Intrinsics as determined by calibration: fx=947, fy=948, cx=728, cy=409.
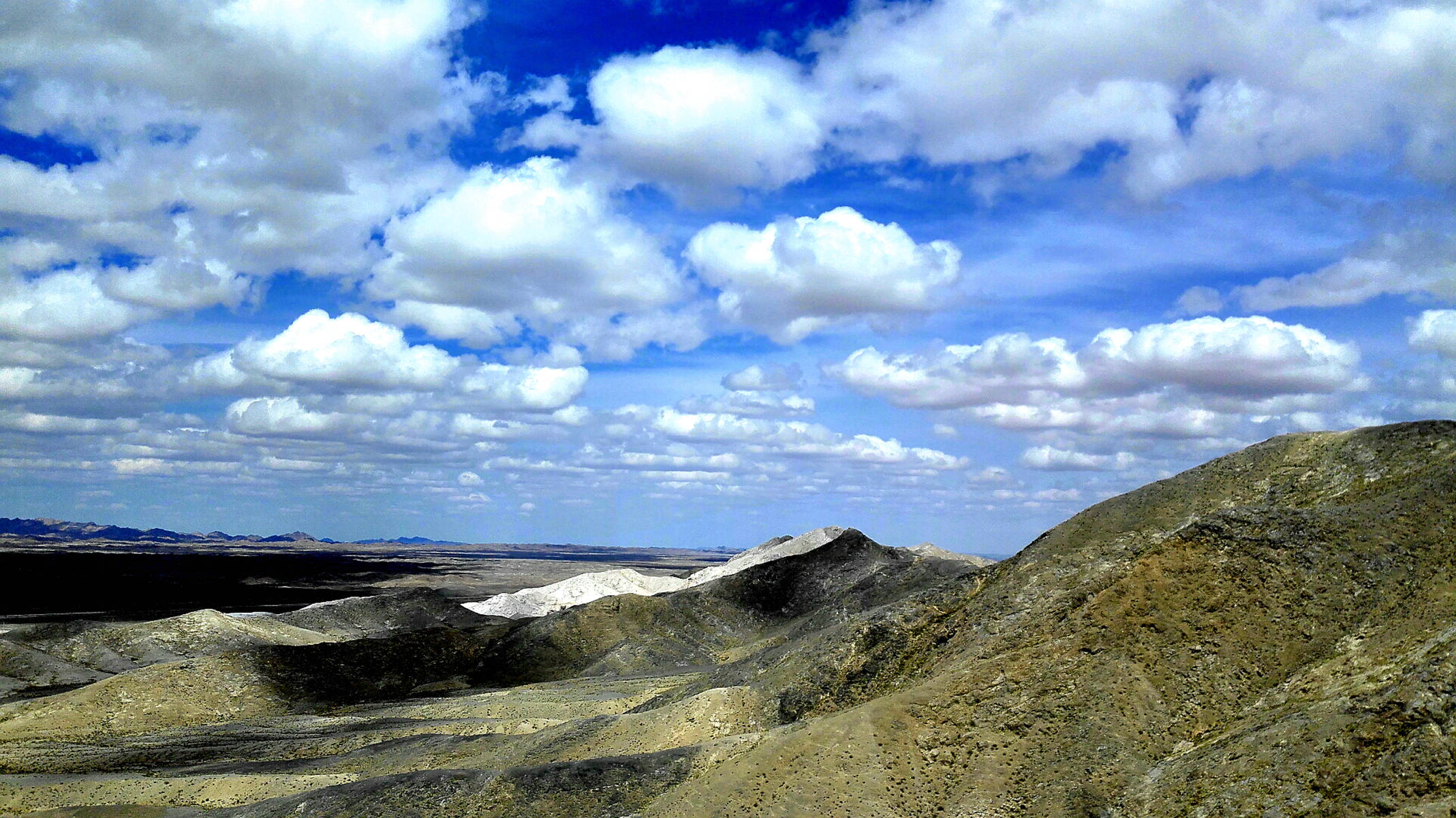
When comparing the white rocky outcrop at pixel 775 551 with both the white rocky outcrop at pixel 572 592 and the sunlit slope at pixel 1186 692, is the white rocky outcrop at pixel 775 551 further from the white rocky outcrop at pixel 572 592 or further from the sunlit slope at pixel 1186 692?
the sunlit slope at pixel 1186 692

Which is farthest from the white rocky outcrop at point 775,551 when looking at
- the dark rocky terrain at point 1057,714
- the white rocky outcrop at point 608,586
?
the dark rocky terrain at point 1057,714

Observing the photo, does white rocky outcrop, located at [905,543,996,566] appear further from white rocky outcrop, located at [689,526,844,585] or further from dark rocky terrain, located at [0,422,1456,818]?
dark rocky terrain, located at [0,422,1456,818]

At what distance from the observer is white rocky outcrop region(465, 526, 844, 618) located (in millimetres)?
96688

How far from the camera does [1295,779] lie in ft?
52.0

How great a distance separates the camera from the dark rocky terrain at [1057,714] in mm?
17281

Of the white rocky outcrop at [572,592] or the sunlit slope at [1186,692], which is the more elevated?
the sunlit slope at [1186,692]

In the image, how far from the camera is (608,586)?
99.2m

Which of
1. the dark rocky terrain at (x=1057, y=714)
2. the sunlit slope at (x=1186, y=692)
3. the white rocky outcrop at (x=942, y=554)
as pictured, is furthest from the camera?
the white rocky outcrop at (x=942, y=554)

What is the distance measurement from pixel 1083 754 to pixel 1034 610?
695 centimetres

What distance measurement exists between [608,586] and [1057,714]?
80738 millimetres

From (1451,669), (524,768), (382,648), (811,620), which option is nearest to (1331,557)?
(1451,669)

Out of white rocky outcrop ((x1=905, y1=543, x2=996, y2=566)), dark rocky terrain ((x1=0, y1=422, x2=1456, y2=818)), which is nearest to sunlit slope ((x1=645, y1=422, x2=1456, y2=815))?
dark rocky terrain ((x1=0, y1=422, x2=1456, y2=818))

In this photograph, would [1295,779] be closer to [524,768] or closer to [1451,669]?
[1451,669]

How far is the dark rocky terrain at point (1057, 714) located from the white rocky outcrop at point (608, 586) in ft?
171
